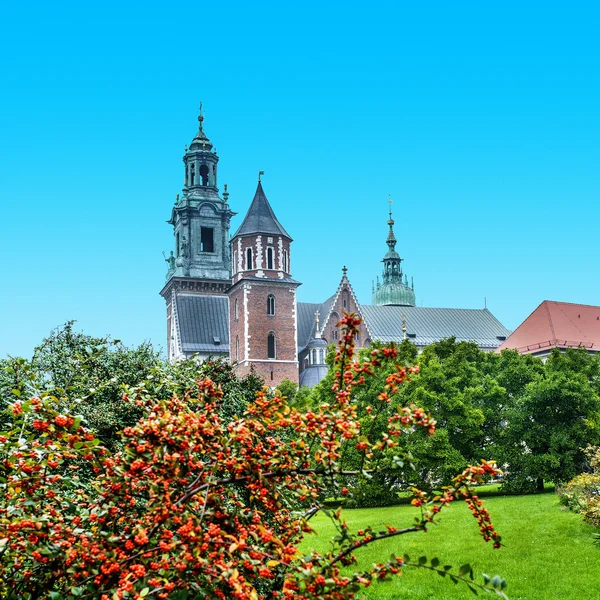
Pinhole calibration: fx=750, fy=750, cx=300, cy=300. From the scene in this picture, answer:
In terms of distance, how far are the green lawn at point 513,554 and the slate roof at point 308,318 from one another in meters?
45.9

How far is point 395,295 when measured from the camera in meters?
89.2

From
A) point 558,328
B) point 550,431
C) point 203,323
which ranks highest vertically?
point 203,323

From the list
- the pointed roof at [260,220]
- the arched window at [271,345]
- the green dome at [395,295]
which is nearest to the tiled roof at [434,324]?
the green dome at [395,295]

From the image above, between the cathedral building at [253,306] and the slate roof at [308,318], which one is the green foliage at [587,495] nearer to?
the cathedral building at [253,306]

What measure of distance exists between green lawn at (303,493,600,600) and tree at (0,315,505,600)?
8.69m

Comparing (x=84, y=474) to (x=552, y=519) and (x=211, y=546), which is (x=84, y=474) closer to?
(x=211, y=546)

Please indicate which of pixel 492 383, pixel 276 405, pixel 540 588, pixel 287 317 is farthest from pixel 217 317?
pixel 276 405

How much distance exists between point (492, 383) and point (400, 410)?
1241 inches

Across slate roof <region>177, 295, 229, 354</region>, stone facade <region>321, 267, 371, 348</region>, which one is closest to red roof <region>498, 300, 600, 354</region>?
stone facade <region>321, 267, 371, 348</region>

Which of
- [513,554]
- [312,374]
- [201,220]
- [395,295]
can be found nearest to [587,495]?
[513,554]

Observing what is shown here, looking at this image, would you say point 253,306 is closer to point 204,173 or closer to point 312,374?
point 312,374

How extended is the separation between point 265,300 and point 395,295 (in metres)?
33.1

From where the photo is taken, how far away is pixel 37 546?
14.8 ft

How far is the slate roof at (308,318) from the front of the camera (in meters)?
68.5
